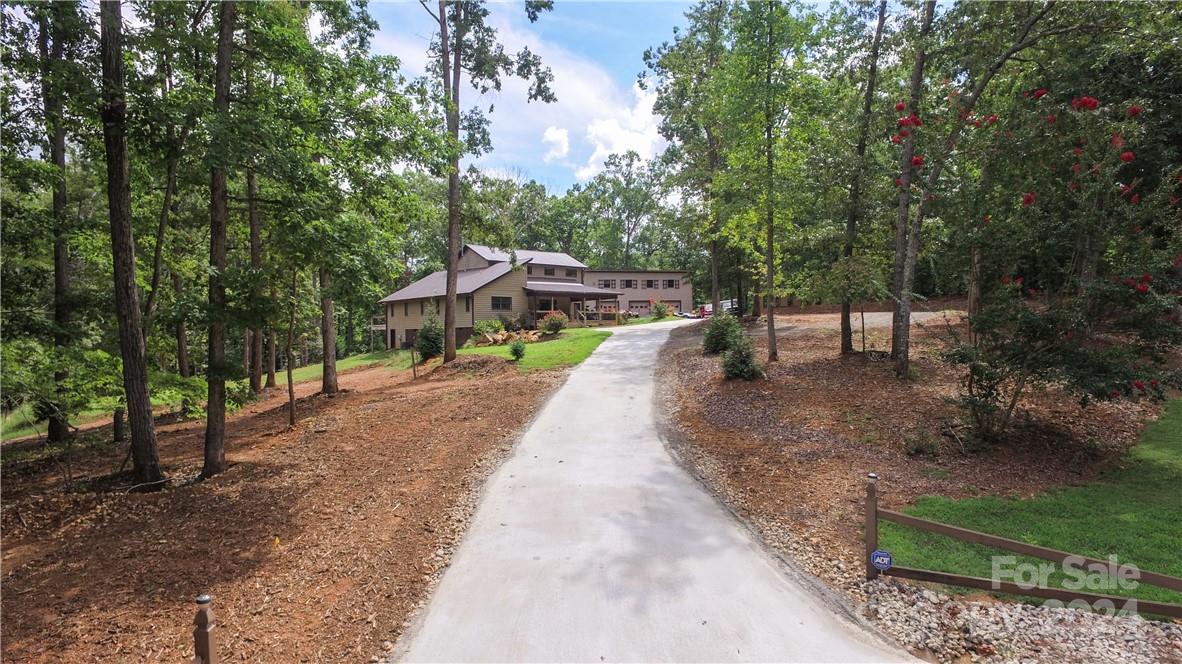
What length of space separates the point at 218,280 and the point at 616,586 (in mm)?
7263

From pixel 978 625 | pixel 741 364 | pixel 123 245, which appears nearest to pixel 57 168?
pixel 123 245

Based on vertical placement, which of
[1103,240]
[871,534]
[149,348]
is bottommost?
[871,534]

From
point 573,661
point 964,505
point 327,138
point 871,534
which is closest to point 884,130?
point 964,505

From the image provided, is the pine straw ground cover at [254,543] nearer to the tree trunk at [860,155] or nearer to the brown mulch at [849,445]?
the brown mulch at [849,445]

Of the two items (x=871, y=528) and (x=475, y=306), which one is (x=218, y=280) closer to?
(x=871, y=528)

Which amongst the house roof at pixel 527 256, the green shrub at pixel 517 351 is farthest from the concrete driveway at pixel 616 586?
the house roof at pixel 527 256

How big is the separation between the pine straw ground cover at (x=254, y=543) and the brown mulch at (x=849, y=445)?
365 centimetres

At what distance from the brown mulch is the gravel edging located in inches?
9.1

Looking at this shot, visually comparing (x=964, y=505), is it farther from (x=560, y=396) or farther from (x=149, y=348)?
(x=149, y=348)

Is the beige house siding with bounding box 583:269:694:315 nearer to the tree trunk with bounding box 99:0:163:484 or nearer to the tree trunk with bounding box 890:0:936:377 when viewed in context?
the tree trunk with bounding box 890:0:936:377

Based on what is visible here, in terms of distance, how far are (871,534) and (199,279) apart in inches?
593

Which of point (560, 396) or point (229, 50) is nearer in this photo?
point (229, 50)

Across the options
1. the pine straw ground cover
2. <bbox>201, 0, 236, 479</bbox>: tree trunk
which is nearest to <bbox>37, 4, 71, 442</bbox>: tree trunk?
the pine straw ground cover

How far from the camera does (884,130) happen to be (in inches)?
447
